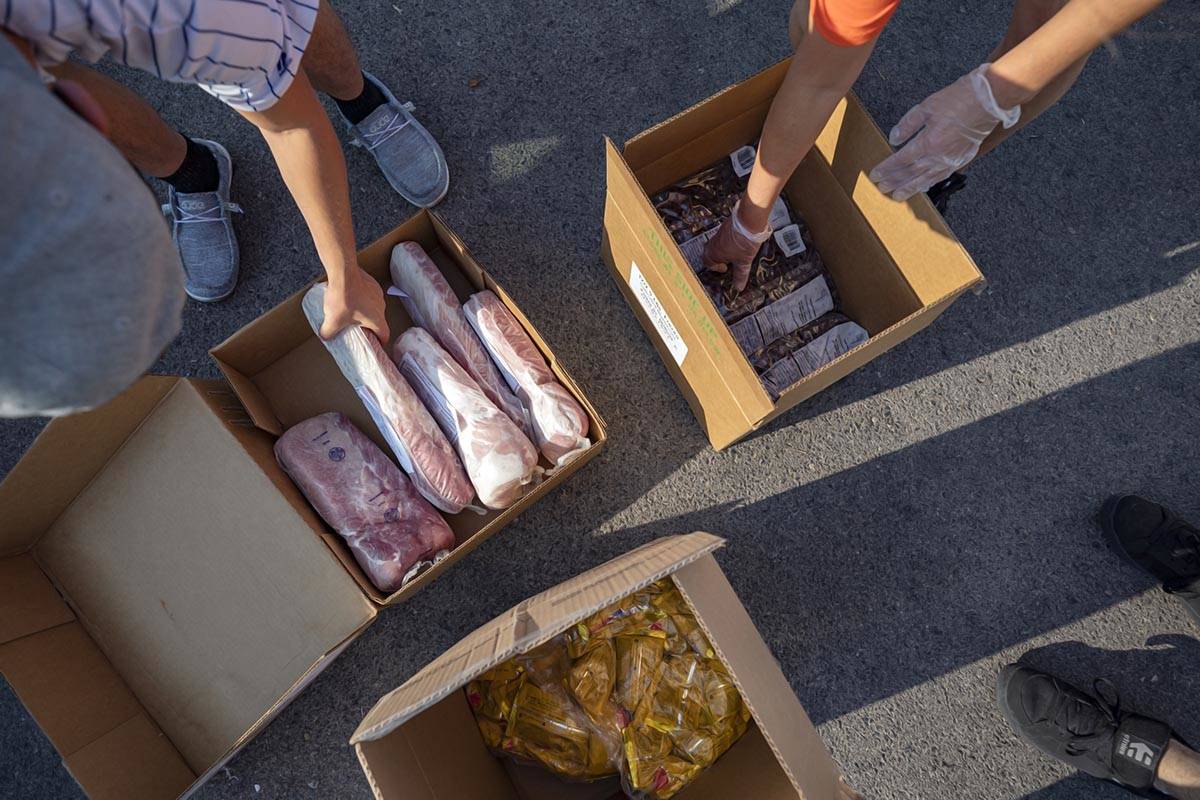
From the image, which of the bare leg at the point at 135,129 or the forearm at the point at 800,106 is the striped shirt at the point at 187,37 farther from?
the forearm at the point at 800,106

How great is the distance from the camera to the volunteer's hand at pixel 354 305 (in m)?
1.36

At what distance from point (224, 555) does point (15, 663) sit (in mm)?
378

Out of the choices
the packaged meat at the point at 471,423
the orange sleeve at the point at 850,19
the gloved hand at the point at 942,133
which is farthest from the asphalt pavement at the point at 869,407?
the orange sleeve at the point at 850,19

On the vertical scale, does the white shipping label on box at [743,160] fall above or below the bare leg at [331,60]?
below

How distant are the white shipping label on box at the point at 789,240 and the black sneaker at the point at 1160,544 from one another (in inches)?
42.4

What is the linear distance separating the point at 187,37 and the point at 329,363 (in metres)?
0.90

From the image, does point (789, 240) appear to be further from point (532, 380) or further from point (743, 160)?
point (532, 380)

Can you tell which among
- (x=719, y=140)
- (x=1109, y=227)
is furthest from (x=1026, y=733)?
(x=719, y=140)

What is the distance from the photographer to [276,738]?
166cm

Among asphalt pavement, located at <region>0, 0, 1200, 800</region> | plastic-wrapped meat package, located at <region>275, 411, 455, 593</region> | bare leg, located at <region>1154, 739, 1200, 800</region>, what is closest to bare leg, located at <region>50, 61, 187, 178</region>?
asphalt pavement, located at <region>0, 0, 1200, 800</region>

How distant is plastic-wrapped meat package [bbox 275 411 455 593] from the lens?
1437 millimetres

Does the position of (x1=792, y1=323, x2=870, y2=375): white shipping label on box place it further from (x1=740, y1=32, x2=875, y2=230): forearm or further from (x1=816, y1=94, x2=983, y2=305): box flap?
(x1=740, y1=32, x2=875, y2=230): forearm

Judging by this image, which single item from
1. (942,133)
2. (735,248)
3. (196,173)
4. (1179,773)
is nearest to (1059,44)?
(942,133)

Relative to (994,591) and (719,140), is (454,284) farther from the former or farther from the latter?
(994,591)
